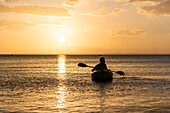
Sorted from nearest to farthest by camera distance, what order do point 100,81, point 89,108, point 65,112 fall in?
1. point 65,112
2. point 89,108
3. point 100,81

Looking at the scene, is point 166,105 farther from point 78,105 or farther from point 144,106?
point 78,105

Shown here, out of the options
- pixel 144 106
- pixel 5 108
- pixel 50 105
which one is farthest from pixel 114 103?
pixel 5 108

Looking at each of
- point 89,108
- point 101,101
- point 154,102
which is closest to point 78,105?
point 89,108

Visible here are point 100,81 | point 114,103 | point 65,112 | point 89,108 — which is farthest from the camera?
point 100,81

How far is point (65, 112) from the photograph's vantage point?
15.0 metres

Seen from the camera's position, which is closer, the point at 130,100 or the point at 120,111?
the point at 120,111

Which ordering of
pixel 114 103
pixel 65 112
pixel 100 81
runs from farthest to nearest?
pixel 100 81
pixel 114 103
pixel 65 112

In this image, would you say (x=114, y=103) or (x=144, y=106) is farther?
(x=114, y=103)

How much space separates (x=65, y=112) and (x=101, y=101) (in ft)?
15.6

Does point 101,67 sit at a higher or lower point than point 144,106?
higher

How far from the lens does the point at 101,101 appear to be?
61.5 feet

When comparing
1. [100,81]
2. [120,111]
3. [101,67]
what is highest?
[101,67]

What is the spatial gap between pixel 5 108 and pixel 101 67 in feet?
69.1

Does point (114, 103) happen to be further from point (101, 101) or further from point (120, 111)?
point (120, 111)
